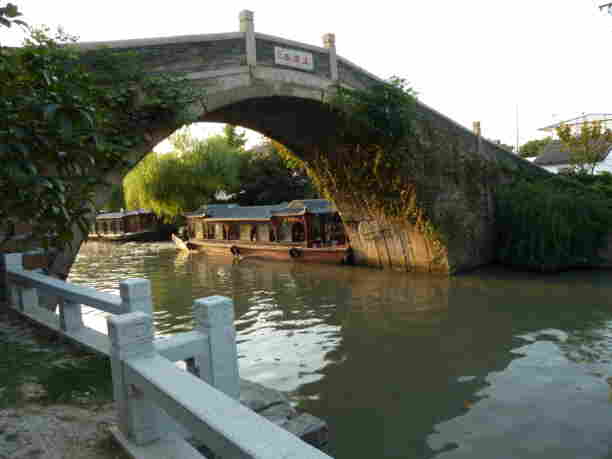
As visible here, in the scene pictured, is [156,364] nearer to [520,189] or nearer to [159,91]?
[159,91]

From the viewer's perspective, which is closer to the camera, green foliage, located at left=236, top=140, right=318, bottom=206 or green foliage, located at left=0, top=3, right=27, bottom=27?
green foliage, located at left=0, top=3, right=27, bottom=27

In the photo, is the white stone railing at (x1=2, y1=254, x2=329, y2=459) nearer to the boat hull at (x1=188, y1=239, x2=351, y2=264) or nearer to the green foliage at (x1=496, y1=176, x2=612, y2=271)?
the green foliage at (x1=496, y1=176, x2=612, y2=271)

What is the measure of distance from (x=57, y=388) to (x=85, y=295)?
2.63 feet

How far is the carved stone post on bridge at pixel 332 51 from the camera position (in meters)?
9.66

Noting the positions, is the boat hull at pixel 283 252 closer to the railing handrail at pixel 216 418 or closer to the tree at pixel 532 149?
Answer: the railing handrail at pixel 216 418

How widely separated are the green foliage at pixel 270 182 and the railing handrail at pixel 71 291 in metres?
19.3

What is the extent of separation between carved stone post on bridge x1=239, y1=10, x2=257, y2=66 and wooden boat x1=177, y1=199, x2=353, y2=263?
24.1 feet

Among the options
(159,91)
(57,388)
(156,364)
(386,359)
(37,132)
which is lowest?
(386,359)

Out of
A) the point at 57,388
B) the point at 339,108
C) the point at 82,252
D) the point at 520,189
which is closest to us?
the point at 57,388

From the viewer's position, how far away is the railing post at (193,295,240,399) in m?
2.82

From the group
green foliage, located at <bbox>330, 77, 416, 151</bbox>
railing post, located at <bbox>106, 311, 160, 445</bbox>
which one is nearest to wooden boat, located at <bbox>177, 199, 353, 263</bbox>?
green foliage, located at <bbox>330, 77, 416, 151</bbox>

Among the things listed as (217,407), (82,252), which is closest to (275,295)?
(217,407)

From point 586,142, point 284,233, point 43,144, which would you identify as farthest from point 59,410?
point 586,142

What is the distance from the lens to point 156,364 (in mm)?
2291
